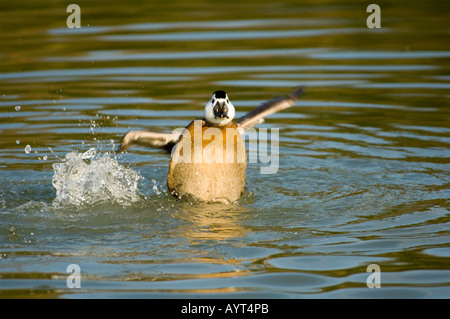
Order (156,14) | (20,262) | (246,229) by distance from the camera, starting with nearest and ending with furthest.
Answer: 1. (20,262)
2. (246,229)
3. (156,14)

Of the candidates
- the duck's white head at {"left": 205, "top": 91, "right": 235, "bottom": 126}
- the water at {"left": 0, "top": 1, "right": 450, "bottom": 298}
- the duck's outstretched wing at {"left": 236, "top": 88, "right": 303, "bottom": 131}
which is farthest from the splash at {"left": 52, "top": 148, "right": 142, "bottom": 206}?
the duck's outstretched wing at {"left": 236, "top": 88, "right": 303, "bottom": 131}

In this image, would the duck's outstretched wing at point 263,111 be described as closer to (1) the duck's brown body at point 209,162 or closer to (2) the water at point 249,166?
(1) the duck's brown body at point 209,162

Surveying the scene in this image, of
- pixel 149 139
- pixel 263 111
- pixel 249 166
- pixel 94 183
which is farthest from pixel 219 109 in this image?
pixel 249 166

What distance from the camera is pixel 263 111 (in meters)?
8.64

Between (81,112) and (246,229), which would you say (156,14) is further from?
(246,229)

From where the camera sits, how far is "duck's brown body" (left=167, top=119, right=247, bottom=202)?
7.85 m

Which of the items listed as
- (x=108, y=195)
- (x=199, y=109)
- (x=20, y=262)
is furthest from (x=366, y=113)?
(x=20, y=262)

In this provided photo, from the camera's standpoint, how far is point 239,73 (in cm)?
1332

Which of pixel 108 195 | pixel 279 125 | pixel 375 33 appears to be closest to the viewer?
pixel 108 195

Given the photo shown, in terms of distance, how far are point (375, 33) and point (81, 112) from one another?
6912 mm

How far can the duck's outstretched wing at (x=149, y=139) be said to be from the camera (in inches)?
299

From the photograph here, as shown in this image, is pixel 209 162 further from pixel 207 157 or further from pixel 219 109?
pixel 219 109

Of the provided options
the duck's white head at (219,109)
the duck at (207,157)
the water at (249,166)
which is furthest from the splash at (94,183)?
the duck's white head at (219,109)

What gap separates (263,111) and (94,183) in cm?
208
